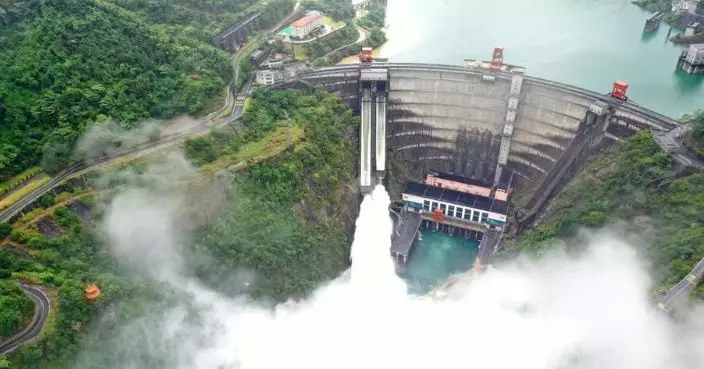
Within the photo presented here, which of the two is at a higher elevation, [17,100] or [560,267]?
[17,100]

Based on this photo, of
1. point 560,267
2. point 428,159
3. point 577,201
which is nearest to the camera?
point 560,267

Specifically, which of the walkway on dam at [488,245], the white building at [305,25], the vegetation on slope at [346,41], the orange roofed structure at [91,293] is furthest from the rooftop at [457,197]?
the orange roofed structure at [91,293]

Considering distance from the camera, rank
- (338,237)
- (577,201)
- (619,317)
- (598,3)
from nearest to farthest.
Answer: (619,317) < (577,201) < (338,237) < (598,3)

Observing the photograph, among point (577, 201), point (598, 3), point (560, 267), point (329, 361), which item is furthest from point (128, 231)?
point (598, 3)

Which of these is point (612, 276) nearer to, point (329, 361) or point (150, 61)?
point (329, 361)

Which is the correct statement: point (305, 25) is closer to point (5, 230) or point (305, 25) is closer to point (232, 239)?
point (232, 239)

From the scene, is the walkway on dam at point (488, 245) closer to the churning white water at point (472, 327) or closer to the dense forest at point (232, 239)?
the churning white water at point (472, 327)

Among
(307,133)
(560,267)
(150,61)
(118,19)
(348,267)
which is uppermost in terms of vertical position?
(118,19)

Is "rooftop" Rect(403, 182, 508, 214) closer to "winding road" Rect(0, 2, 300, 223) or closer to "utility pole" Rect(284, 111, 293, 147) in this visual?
"utility pole" Rect(284, 111, 293, 147)

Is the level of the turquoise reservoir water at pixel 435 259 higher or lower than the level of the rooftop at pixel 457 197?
lower
